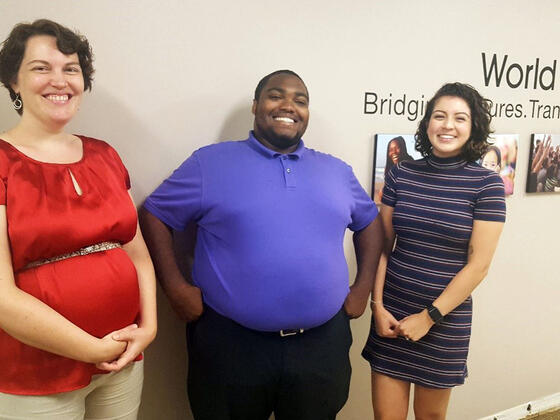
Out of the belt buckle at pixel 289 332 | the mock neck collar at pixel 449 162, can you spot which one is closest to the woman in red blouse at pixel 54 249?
the belt buckle at pixel 289 332

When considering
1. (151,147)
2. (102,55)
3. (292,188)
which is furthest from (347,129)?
(102,55)

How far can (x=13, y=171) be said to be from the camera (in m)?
1.07

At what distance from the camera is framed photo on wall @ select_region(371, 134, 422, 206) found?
207 cm

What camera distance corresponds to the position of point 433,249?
1646mm

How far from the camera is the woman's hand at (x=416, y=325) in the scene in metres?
1.63

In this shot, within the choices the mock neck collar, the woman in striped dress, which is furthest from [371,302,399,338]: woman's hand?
the mock neck collar

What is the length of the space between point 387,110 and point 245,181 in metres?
0.90

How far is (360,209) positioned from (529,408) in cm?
195

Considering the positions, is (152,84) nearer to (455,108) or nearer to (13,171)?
(13,171)

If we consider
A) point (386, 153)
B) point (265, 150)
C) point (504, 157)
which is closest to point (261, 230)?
point (265, 150)

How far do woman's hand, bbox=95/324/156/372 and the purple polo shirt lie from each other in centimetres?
28

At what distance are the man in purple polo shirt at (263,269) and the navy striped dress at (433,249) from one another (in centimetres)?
24

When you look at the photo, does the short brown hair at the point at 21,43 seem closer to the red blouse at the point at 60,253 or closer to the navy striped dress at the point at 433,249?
the red blouse at the point at 60,253

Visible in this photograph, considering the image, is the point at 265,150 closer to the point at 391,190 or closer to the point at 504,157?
the point at 391,190
